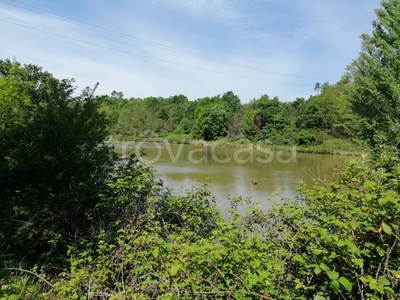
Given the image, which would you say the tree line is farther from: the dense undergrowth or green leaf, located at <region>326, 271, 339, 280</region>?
green leaf, located at <region>326, 271, 339, 280</region>

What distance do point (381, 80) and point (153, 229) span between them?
15875 mm

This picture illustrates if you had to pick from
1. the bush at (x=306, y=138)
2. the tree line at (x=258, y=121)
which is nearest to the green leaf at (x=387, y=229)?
the tree line at (x=258, y=121)

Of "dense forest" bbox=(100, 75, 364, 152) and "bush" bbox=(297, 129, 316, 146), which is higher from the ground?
"dense forest" bbox=(100, 75, 364, 152)

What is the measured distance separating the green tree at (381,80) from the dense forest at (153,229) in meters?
13.3

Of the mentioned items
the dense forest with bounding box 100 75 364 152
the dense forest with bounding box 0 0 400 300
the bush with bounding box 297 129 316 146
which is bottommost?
the dense forest with bounding box 0 0 400 300

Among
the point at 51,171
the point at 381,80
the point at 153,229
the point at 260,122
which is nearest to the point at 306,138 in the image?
the point at 260,122

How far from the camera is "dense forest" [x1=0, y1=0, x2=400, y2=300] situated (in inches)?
61.5

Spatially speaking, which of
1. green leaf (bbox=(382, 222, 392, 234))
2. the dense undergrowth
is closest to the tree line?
the dense undergrowth

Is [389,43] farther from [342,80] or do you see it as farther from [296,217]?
[342,80]

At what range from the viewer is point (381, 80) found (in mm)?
14914

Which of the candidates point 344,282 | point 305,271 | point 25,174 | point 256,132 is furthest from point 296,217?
point 256,132

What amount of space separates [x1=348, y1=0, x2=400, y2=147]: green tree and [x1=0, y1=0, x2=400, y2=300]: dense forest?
13251 mm

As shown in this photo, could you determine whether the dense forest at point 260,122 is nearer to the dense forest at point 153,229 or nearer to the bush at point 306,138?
the bush at point 306,138

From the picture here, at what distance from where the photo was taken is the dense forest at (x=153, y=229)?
1562mm
